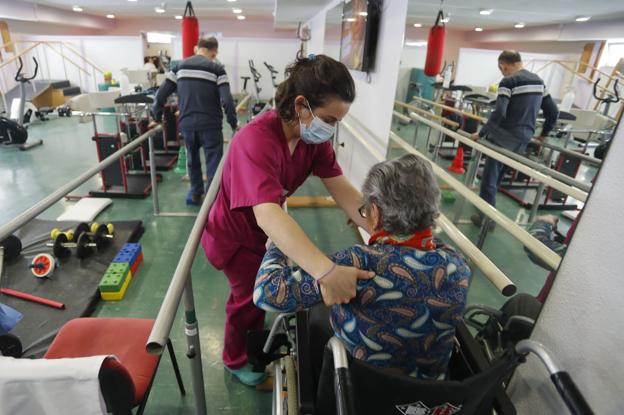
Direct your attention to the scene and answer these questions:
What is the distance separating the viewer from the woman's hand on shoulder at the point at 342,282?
78 cm

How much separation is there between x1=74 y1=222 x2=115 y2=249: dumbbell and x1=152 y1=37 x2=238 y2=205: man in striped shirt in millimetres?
1070

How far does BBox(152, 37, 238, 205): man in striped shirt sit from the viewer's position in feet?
10.8

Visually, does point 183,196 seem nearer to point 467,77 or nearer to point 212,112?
point 212,112

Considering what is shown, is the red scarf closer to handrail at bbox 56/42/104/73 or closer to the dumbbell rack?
the dumbbell rack

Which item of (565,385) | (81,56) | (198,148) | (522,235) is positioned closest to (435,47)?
(522,235)

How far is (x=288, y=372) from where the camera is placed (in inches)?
52.7

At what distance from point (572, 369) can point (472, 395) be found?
0.34 meters

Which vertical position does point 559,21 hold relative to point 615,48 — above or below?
above

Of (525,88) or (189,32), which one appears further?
(189,32)

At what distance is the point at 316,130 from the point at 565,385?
90 centimetres

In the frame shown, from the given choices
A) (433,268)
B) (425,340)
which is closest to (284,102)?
(433,268)

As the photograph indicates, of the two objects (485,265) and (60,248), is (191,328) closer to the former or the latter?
(485,265)

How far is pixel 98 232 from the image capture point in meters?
2.78

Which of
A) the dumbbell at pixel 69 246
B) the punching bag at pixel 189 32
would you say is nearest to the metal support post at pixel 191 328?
the dumbbell at pixel 69 246
